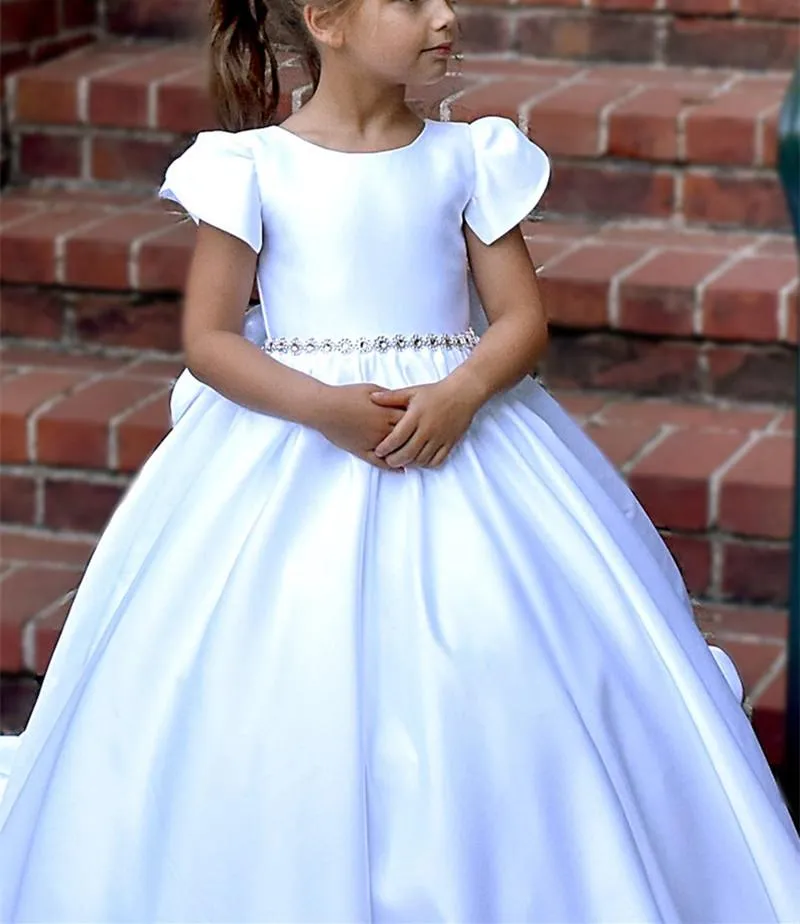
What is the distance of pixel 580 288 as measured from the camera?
2.97 meters

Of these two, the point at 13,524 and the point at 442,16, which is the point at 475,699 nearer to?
the point at 442,16

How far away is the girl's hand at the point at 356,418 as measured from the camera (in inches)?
64.7

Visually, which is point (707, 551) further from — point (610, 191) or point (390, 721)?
point (390, 721)

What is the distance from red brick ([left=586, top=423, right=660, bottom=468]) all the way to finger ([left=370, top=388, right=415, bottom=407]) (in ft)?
3.89

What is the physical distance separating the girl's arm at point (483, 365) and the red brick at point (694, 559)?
1.12 meters

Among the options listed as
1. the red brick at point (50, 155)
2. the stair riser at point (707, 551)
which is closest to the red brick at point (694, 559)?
the stair riser at point (707, 551)

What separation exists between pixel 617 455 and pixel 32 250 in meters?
1.11

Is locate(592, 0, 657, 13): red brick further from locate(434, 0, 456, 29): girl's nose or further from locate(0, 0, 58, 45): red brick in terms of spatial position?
locate(434, 0, 456, 29): girl's nose

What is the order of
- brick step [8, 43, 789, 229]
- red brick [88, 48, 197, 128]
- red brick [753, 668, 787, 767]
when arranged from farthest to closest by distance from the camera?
red brick [88, 48, 197, 128] < brick step [8, 43, 789, 229] < red brick [753, 668, 787, 767]

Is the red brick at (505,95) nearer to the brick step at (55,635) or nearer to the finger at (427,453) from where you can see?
the brick step at (55,635)

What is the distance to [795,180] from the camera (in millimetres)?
2074

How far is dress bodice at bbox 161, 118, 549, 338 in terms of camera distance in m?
1.70

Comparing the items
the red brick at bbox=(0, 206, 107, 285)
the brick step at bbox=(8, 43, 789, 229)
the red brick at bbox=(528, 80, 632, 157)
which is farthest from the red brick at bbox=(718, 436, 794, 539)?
the red brick at bbox=(0, 206, 107, 285)

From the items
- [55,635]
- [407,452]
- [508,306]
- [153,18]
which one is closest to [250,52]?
[508,306]
